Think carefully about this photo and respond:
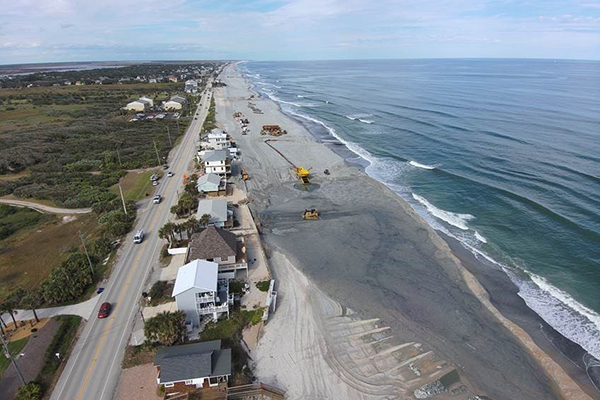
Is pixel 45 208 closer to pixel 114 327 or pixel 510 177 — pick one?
pixel 114 327

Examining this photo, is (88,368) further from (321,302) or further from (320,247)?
(320,247)

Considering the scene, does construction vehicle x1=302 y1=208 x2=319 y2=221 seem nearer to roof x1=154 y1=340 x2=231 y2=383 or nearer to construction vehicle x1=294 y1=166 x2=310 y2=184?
construction vehicle x1=294 y1=166 x2=310 y2=184

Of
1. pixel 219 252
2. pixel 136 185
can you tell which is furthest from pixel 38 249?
pixel 219 252

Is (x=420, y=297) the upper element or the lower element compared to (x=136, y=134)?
lower

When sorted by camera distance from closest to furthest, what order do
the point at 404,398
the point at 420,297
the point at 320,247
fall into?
the point at 404,398, the point at 420,297, the point at 320,247

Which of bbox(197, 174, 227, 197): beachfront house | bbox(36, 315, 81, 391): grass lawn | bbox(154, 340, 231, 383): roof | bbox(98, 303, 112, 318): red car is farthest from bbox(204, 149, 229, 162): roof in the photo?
bbox(154, 340, 231, 383): roof

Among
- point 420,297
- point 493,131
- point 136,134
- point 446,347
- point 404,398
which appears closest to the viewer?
point 404,398

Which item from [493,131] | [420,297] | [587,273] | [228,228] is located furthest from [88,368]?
[493,131]

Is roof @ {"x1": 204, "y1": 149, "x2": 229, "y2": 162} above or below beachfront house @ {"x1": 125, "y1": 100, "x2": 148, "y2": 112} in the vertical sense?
below
